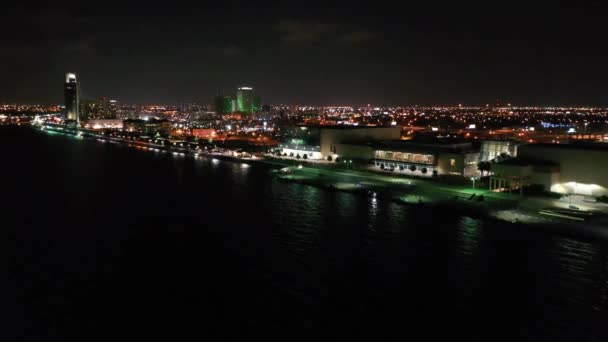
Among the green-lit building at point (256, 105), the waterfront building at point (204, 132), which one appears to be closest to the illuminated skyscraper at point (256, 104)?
the green-lit building at point (256, 105)

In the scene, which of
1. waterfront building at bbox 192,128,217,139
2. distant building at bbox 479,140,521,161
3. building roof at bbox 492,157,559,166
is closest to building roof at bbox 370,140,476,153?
distant building at bbox 479,140,521,161

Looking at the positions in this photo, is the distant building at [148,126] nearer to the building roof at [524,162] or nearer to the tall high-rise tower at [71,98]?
the tall high-rise tower at [71,98]

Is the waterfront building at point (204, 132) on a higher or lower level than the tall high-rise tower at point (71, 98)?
lower

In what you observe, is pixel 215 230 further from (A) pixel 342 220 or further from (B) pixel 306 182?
(B) pixel 306 182

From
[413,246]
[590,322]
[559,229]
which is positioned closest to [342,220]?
[413,246]

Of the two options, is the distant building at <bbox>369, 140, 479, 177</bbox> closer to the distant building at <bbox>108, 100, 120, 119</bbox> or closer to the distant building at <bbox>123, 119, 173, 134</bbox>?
the distant building at <bbox>123, 119, 173, 134</bbox>
